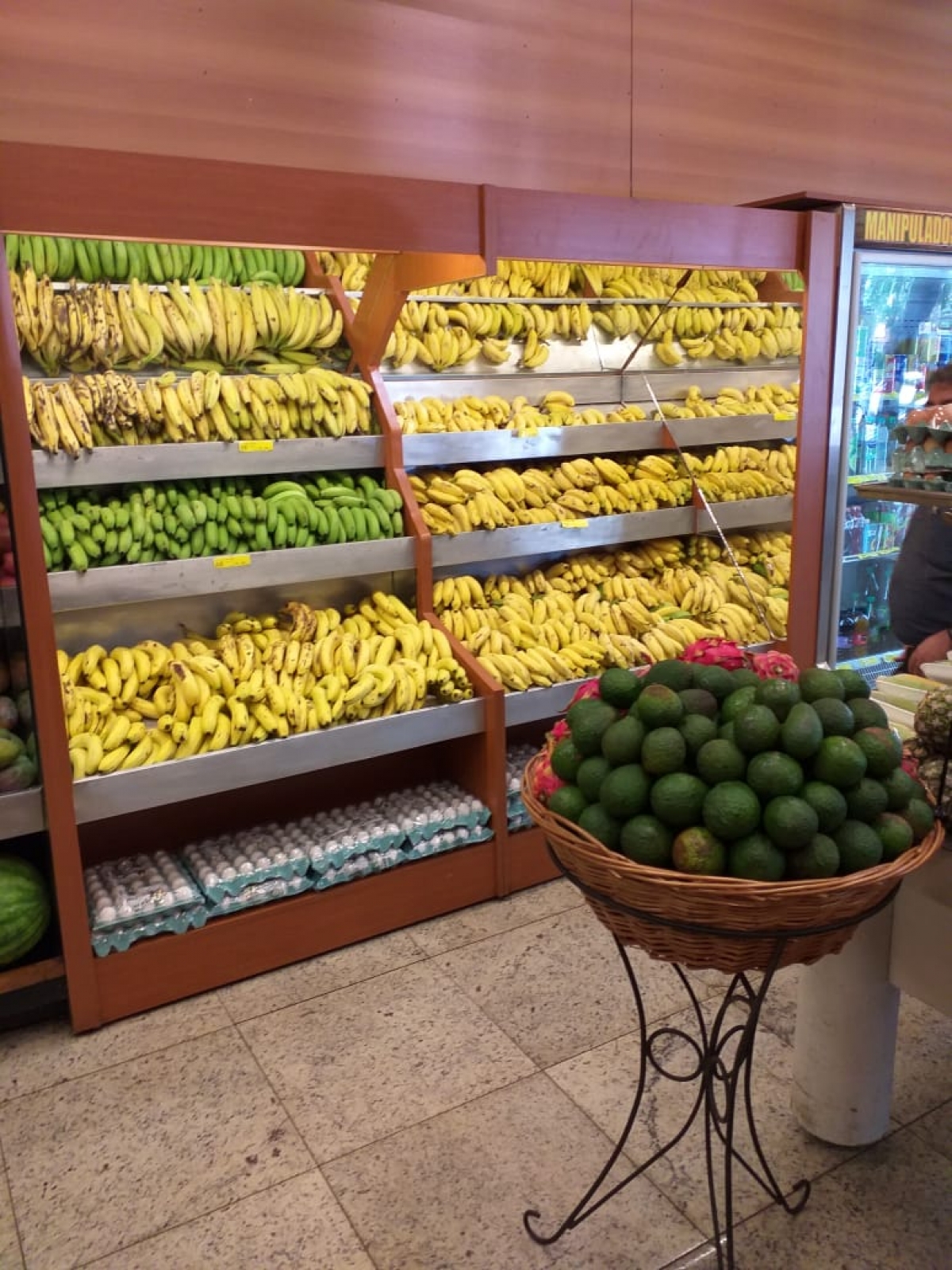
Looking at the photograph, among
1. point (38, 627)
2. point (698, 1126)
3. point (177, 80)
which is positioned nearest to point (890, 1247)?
point (698, 1126)

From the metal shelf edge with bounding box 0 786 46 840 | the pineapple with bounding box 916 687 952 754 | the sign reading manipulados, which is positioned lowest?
the metal shelf edge with bounding box 0 786 46 840

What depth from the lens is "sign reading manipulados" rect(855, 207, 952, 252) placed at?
467 cm

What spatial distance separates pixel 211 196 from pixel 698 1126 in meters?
2.80

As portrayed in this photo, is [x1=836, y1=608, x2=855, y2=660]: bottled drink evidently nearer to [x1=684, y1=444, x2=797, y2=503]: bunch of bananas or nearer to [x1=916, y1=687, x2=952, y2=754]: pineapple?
[x1=684, y1=444, x2=797, y2=503]: bunch of bananas

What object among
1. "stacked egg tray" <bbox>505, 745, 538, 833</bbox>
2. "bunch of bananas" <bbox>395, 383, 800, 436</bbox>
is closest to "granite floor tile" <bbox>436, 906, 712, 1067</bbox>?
"stacked egg tray" <bbox>505, 745, 538, 833</bbox>

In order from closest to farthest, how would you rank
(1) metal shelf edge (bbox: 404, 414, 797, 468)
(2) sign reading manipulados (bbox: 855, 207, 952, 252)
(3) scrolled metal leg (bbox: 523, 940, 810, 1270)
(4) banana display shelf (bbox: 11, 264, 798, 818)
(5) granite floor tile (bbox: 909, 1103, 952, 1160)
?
(3) scrolled metal leg (bbox: 523, 940, 810, 1270)
(5) granite floor tile (bbox: 909, 1103, 952, 1160)
(4) banana display shelf (bbox: 11, 264, 798, 818)
(1) metal shelf edge (bbox: 404, 414, 797, 468)
(2) sign reading manipulados (bbox: 855, 207, 952, 252)

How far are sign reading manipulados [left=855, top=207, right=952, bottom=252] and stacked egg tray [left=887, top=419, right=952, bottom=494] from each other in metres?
2.98

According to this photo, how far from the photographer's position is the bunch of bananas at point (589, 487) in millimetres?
4016

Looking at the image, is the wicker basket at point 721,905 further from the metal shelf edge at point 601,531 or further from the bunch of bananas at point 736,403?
the bunch of bananas at point 736,403

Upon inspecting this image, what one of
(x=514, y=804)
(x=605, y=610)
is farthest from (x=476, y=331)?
(x=514, y=804)

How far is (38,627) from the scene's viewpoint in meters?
2.87

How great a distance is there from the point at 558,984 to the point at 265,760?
47.6 inches

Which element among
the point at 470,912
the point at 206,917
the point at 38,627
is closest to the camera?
the point at 38,627

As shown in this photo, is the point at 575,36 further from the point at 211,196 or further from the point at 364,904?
the point at 364,904
